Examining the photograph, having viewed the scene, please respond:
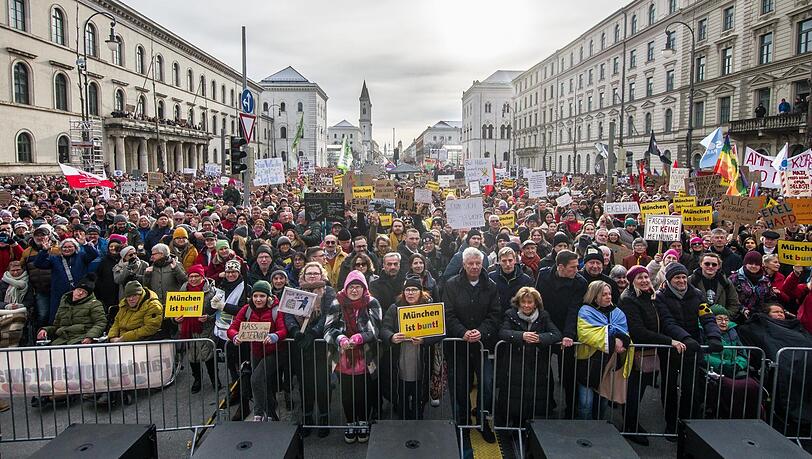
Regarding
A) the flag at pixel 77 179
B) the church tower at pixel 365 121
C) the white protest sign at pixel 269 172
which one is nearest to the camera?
the flag at pixel 77 179

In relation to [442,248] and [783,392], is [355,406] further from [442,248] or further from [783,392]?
[442,248]

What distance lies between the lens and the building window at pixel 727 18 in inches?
1542

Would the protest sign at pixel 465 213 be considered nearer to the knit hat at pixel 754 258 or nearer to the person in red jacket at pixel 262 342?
the knit hat at pixel 754 258

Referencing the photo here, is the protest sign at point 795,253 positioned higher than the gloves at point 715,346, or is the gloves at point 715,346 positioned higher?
the protest sign at point 795,253

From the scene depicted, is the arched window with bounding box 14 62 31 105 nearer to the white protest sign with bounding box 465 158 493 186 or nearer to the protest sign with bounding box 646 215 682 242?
the white protest sign with bounding box 465 158 493 186

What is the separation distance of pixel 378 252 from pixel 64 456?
17.2 feet

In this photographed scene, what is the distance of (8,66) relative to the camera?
33094 mm

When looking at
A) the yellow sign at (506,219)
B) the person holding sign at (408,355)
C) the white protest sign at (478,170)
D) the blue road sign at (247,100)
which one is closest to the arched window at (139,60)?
the white protest sign at (478,170)

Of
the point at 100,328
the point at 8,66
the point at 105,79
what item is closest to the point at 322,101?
the point at 105,79

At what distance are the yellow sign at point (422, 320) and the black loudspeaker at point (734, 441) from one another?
7.08 feet

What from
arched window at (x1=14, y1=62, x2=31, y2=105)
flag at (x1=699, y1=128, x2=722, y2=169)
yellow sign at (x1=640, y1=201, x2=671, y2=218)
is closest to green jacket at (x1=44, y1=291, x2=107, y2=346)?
yellow sign at (x1=640, y1=201, x2=671, y2=218)

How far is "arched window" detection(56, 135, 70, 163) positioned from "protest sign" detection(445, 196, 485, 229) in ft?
122

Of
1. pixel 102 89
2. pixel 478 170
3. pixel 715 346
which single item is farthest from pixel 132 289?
pixel 102 89

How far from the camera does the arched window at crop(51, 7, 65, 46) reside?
122 ft
